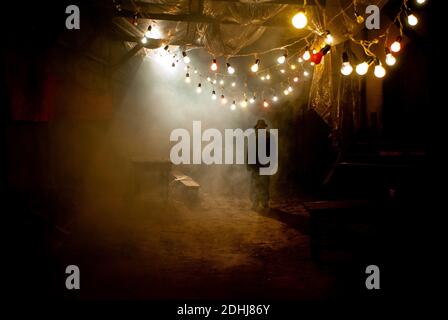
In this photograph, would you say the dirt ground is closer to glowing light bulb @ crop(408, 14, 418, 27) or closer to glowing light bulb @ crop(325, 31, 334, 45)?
glowing light bulb @ crop(325, 31, 334, 45)

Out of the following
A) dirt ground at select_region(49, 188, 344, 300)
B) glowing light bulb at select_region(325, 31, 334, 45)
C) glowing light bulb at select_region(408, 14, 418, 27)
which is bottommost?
dirt ground at select_region(49, 188, 344, 300)

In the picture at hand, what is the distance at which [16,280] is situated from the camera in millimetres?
5586

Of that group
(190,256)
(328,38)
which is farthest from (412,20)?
(190,256)

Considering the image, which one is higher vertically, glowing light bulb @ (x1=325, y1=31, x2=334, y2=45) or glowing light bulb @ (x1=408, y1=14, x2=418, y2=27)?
glowing light bulb @ (x1=408, y1=14, x2=418, y2=27)

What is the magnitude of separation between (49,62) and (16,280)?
202 inches

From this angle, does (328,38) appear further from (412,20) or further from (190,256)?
(190,256)

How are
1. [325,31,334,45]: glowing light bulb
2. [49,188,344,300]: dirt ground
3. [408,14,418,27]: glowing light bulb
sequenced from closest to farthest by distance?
[49,188,344,300]: dirt ground, [408,14,418,27]: glowing light bulb, [325,31,334,45]: glowing light bulb

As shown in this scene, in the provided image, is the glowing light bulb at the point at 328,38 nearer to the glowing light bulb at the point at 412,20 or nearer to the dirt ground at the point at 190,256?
the glowing light bulb at the point at 412,20

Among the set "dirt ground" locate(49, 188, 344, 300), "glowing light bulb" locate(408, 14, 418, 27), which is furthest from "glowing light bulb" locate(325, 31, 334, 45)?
"dirt ground" locate(49, 188, 344, 300)

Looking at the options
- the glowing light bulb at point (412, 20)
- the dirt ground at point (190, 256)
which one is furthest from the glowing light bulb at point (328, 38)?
the dirt ground at point (190, 256)

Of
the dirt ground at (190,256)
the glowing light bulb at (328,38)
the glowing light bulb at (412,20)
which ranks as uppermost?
the glowing light bulb at (412,20)

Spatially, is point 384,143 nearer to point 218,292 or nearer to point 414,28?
point 414,28

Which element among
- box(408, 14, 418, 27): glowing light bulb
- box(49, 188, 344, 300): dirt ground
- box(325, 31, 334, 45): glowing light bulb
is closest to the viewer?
box(49, 188, 344, 300): dirt ground

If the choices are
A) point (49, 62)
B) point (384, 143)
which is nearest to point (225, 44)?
point (49, 62)
